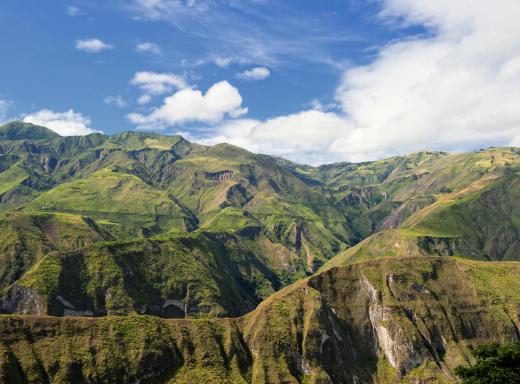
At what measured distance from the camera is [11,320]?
511 feet

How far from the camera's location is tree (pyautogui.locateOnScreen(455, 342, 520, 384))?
343ft

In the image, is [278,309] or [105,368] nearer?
[105,368]

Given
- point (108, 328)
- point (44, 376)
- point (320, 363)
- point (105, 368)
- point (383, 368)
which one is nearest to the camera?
point (44, 376)

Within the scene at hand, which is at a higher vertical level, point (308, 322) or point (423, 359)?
point (308, 322)

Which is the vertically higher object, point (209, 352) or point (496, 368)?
point (496, 368)

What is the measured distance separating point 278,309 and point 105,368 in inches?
2865

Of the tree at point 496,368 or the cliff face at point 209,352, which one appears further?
the cliff face at point 209,352

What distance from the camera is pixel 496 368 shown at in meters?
106

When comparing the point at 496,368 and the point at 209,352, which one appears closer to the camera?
the point at 496,368

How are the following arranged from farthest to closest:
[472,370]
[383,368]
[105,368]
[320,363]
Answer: [383,368], [320,363], [105,368], [472,370]

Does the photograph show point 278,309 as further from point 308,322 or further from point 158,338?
point 158,338

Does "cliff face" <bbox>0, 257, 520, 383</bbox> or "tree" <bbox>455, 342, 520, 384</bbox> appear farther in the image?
"cliff face" <bbox>0, 257, 520, 383</bbox>

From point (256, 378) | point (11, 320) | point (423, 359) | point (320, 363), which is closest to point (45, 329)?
point (11, 320)

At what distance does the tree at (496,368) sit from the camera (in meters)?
104
